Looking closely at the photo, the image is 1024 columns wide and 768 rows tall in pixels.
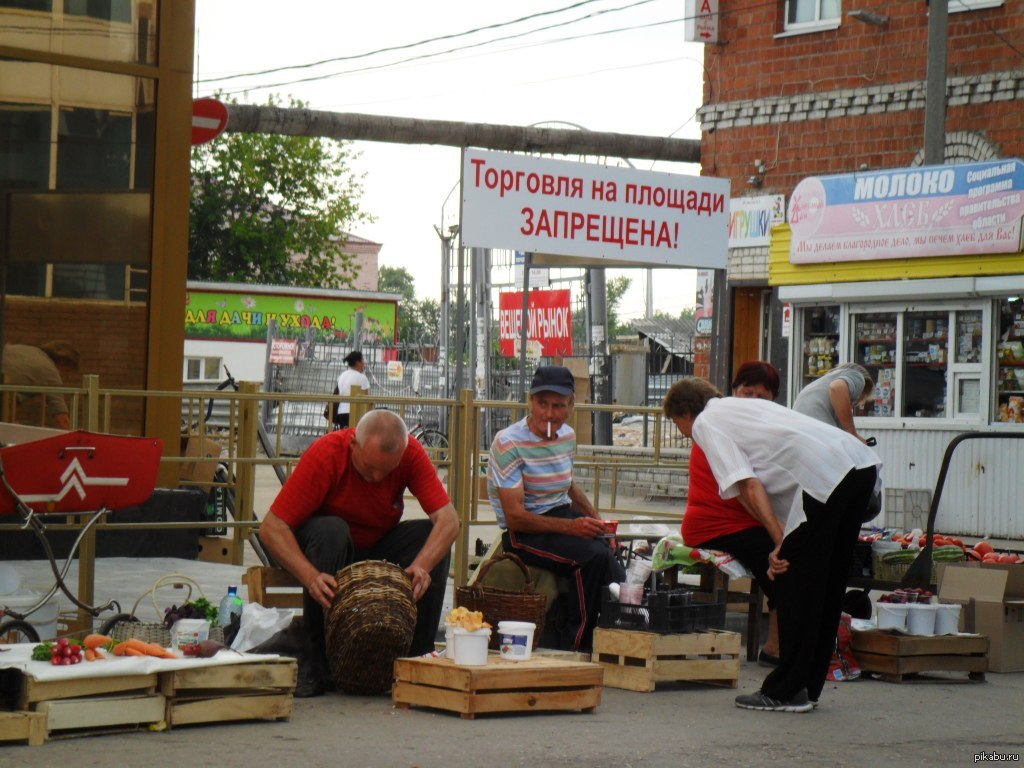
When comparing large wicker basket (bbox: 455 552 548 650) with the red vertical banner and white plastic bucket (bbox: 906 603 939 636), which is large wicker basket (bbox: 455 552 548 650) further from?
the red vertical banner

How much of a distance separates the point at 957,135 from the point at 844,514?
49.6 ft

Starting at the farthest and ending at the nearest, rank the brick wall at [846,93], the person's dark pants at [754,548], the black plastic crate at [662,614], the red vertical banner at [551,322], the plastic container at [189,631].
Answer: the red vertical banner at [551,322] < the brick wall at [846,93] < the black plastic crate at [662,614] < the person's dark pants at [754,548] < the plastic container at [189,631]

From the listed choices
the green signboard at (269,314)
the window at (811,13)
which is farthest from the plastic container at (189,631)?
the green signboard at (269,314)

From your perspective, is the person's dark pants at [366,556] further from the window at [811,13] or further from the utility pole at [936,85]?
the window at [811,13]

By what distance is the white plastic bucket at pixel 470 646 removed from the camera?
21.8 ft

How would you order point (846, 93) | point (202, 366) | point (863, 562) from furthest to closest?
1. point (202, 366)
2. point (846, 93)
3. point (863, 562)

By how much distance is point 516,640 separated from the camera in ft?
22.5

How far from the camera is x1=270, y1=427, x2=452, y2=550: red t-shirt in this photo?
7.20 meters

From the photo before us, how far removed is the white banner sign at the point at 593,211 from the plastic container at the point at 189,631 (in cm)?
405

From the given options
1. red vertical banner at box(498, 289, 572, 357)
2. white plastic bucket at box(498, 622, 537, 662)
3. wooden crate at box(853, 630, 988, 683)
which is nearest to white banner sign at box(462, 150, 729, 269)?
wooden crate at box(853, 630, 988, 683)

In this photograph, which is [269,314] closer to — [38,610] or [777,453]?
[38,610]

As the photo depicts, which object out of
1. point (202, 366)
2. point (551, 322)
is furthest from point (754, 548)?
point (202, 366)

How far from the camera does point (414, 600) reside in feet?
23.2

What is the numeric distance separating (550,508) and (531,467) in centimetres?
25
